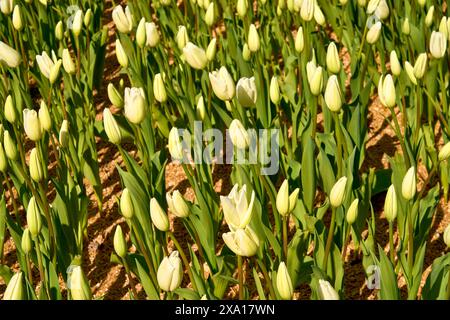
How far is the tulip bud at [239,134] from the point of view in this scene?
213cm

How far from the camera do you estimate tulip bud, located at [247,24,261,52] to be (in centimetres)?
287

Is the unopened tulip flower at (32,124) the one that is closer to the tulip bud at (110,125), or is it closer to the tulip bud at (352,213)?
the tulip bud at (110,125)

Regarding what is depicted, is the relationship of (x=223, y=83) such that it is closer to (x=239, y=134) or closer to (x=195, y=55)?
(x=239, y=134)

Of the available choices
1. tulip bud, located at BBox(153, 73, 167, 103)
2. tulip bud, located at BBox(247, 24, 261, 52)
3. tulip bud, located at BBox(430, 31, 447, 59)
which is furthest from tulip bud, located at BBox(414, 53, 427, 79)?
tulip bud, located at BBox(153, 73, 167, 103)

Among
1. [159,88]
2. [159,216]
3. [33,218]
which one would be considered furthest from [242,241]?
[159,88]

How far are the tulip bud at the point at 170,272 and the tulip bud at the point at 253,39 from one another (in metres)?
1.29

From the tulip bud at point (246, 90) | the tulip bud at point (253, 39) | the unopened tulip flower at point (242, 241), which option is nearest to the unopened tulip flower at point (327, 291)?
the unopened tulip flower at point (242, 241)

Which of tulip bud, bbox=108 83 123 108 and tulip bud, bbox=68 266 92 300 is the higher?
tulip bud, bbox=108 83 123 108

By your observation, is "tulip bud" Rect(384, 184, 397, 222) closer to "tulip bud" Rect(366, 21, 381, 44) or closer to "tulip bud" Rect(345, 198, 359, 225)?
"tulip bud" Rect(345, 198, 359, 225)

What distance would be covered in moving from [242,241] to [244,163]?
65 cm

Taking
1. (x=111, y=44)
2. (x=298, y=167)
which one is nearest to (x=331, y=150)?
(x=298, y=167)

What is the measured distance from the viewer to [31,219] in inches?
83.1
